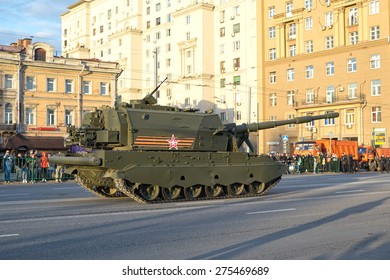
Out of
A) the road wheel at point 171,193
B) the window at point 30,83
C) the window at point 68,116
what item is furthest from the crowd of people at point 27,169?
the window at point 68,116

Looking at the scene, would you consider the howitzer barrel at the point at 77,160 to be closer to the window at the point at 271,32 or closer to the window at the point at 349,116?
the window at the point at 349,116

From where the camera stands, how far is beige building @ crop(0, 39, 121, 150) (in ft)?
167

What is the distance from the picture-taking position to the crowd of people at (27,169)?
2758 centimetres

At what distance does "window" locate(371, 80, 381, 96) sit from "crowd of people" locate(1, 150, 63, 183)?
34925mm

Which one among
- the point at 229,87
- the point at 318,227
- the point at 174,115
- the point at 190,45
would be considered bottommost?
the point at 318,227

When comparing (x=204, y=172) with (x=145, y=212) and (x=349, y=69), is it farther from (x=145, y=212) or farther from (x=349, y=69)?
(x=349, y=69)

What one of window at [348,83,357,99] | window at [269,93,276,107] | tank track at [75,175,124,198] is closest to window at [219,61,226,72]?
window at [269,93,276,107]

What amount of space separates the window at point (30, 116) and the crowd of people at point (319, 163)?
2362cm

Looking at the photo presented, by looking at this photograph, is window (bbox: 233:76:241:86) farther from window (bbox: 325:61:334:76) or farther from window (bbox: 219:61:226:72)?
window (bbox: 325:61:334:76)

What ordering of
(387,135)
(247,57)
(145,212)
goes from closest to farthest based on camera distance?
(145,212)
(387,135)
(247,57)

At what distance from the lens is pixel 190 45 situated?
70.6 m

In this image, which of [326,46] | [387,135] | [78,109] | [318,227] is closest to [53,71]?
[78,109]

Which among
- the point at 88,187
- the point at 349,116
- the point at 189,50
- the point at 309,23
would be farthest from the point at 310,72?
the point at 88,187

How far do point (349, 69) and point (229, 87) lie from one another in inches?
676
